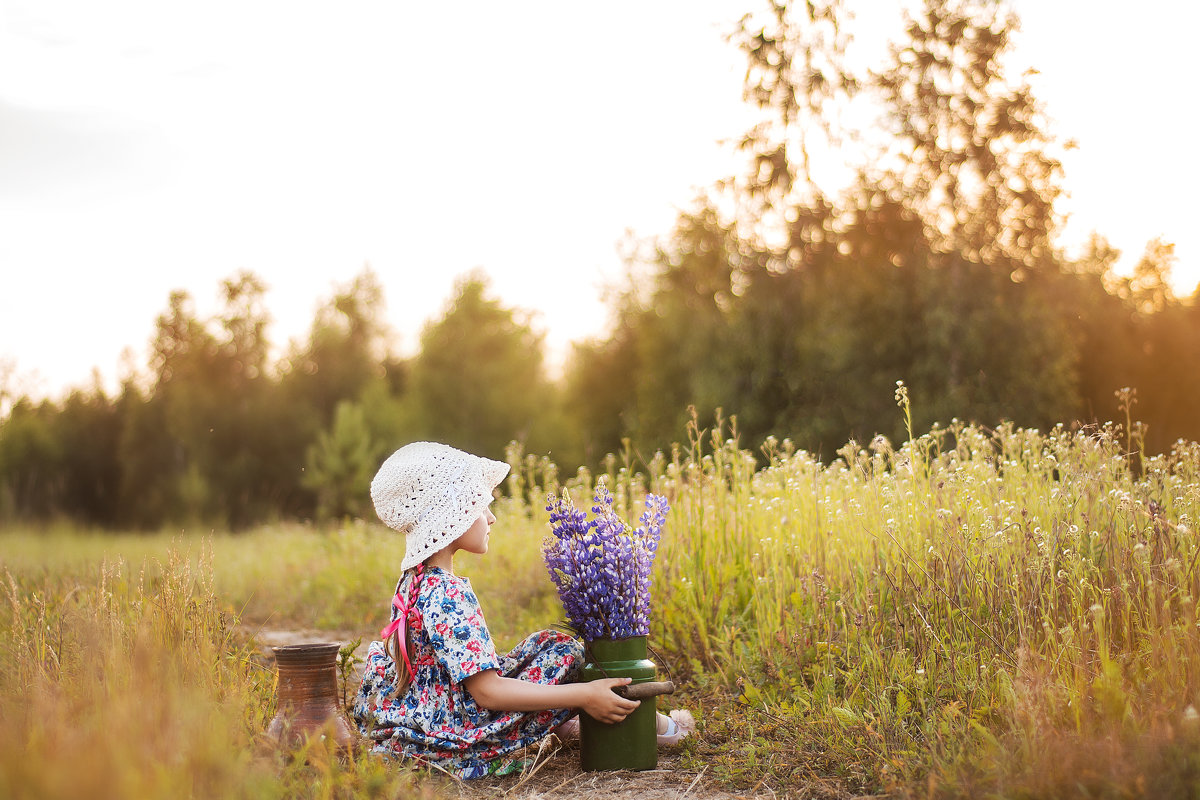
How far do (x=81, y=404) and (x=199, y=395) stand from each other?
244 inches

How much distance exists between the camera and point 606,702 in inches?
128

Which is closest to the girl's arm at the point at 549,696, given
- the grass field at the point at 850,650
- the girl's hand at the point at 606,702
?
the girl's hand at the point at 606,702

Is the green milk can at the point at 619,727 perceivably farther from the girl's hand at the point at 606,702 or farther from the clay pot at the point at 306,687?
the clay pot at the point at 306,687

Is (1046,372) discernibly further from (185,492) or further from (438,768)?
(185,492)

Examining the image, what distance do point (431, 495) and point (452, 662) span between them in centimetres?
62

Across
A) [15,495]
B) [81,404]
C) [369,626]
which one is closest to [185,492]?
[81,404]

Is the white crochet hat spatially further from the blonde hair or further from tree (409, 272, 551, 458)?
tree (409, 272, 551, 458)

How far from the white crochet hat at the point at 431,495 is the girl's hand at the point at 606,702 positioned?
0.75m

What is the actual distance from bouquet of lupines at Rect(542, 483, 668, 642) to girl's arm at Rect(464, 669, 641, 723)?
25 centimetres

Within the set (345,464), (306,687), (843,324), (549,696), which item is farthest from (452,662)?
(345,464)

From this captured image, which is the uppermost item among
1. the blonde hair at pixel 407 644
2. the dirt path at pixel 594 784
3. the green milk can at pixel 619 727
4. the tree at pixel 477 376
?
the tree at pixel 477 376

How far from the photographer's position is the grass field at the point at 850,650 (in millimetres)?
2404

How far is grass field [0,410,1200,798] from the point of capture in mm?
2404

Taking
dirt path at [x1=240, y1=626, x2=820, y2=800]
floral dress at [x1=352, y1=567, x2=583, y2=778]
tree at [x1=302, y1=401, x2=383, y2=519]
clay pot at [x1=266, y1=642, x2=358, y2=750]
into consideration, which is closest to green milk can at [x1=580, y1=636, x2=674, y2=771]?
dirt path at [x1=240, y1=626, x2=820, y2=800]
